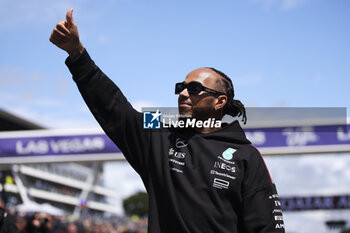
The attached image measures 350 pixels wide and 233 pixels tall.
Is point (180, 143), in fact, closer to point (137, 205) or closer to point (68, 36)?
point (68, 36)

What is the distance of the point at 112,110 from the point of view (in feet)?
8.19

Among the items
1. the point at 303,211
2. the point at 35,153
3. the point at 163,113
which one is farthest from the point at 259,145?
the point at 303,211

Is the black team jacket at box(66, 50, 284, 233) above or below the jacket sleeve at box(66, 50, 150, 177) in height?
below

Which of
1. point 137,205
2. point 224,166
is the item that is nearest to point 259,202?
point 224,166

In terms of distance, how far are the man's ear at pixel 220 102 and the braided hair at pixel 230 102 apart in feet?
0.17

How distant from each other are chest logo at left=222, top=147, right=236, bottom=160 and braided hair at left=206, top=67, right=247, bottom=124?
390 mm

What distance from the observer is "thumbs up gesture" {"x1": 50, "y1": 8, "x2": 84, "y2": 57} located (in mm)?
2318

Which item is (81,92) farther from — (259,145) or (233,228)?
(259,145)

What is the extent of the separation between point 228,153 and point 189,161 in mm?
242

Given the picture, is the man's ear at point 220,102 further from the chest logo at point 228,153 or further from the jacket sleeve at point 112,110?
the jacket sleeve at point 112,110

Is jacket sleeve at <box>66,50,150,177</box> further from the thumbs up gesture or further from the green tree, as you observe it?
the green tree

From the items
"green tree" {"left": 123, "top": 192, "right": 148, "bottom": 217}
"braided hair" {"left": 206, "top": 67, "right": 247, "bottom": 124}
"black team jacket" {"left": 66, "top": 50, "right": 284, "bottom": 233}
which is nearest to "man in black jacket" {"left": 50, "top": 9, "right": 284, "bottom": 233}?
"black team jacket" {"left": 66, "top": 50, "right": 284, "bottom": 233}

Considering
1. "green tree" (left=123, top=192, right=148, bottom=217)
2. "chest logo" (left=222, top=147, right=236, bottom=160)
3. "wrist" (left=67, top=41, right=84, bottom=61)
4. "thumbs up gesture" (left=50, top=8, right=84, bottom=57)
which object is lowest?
"green tree" (left=123, top=192, right=148, bottom=217)

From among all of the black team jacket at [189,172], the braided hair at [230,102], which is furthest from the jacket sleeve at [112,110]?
the braided hair at [230,102]
